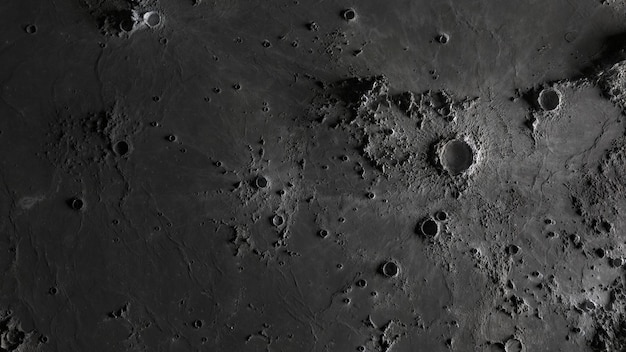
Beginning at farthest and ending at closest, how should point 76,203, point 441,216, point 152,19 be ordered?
point 441,216, point 152,19, point 76,203

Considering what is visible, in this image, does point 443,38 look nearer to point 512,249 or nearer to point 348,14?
point 348,14

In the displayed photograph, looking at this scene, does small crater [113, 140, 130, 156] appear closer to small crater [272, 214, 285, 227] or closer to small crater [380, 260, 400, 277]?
small crater [272, 214, 285, 227]

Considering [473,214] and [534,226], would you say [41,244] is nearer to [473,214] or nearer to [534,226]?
[473,214]

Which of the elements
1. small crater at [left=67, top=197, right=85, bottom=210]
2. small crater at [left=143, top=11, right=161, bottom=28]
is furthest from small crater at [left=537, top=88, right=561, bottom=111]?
small crater at [left=67, top=197, right=85, bottom=210]

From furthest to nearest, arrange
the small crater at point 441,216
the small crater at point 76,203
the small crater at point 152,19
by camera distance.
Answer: the small crater at point 441,216 → the small crater at point 152,19 → the small crater at point 76,203

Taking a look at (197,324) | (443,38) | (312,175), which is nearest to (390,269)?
(312,175)

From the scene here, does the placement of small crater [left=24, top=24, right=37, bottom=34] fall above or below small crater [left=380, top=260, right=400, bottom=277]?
above

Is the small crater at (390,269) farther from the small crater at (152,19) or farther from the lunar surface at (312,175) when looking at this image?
the small crater at (152,19)

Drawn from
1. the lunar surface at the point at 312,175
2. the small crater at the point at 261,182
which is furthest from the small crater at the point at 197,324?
the small crater at the point at 261,182
